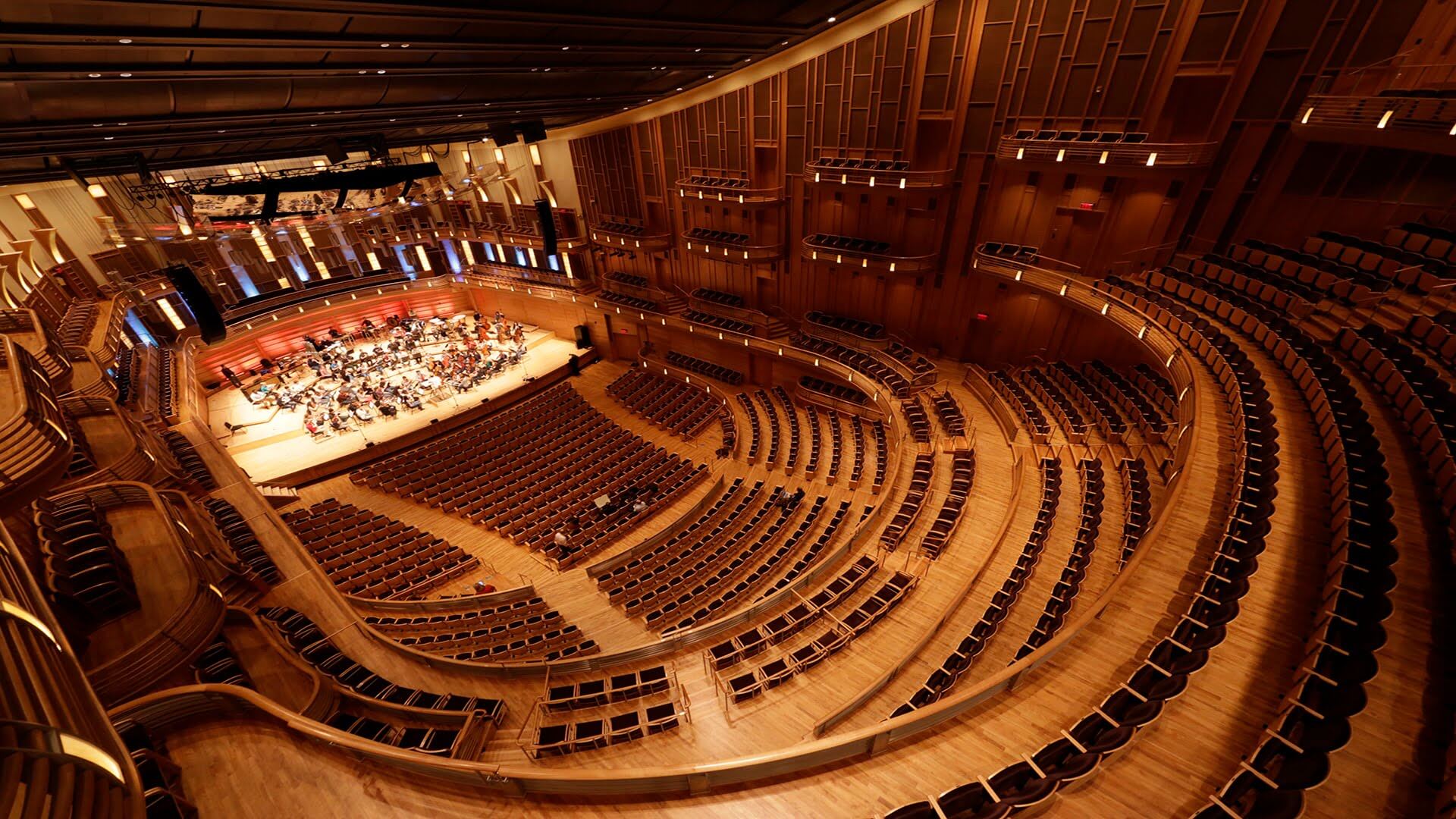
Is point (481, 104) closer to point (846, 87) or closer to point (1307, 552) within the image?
point (846, 87)

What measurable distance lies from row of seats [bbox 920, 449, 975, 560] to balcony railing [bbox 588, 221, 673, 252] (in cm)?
1259

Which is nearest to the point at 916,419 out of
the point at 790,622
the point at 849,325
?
the point at 849,325

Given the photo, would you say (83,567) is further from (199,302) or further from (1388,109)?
(1388,109)

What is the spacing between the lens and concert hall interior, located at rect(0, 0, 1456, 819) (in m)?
4.56

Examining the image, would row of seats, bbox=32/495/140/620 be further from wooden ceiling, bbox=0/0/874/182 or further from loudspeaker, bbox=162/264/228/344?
loudspeaker, bbox=162/264/228/344

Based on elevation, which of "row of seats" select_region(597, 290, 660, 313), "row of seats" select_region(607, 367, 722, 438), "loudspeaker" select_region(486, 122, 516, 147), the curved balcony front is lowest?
"row of seats" select_region(607, 367, 722, 438)

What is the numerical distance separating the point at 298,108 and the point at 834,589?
41.3 feet

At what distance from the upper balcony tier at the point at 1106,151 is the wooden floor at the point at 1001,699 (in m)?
4.21

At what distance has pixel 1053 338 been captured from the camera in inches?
508

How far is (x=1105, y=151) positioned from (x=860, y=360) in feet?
22.6

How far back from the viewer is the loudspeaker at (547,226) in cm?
1838

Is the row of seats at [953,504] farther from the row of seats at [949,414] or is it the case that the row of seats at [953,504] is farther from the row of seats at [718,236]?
the row of seats at [718,236]

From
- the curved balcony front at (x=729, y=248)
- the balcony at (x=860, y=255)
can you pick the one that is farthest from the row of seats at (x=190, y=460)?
the balcony at (x=860, y=255)

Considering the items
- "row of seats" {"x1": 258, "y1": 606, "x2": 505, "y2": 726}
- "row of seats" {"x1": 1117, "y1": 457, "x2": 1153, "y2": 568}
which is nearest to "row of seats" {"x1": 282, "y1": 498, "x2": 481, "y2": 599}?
"row of seats" {"x1": 258, "y1": 606, "x2": 505, "y2": 726}
